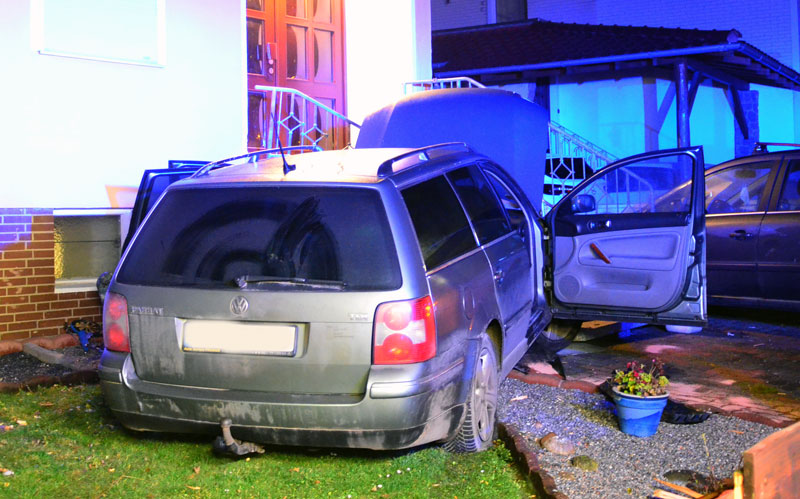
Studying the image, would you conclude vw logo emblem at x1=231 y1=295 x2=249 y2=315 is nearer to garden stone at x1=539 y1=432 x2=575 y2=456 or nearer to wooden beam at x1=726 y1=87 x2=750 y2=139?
garden stone at x1=539 y1=432 x2=575 y2=456

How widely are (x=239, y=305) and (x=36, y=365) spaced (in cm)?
345

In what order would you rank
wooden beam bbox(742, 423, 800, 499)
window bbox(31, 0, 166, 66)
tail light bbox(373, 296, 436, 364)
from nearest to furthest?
wooden beam bbox(742, 423, 800, 499) < tail light bbox(373, 296, 436, 364) < window bbox(31, 0, 166, 66)

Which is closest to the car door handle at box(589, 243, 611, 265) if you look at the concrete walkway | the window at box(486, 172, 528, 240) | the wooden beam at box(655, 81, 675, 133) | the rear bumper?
the window at box(486, 172, 528, 240)

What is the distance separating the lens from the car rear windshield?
12.1 feet

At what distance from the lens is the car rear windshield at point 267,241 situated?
3693 millimetres

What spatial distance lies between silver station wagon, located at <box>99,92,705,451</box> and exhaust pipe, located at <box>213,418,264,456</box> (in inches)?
0.7

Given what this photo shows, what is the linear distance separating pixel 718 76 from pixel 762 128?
9.42 ft

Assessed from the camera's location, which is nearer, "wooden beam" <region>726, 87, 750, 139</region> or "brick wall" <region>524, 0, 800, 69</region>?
"wooden beam" <region>726, 87, 750, 139</region>

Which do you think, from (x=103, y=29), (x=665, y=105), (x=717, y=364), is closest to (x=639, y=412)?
(x=717, y=364)

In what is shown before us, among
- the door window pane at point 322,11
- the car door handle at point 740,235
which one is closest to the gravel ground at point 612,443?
the car door handle at point 740,235

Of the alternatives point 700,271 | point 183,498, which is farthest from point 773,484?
point 700,271

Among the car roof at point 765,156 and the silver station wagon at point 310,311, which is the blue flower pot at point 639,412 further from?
the car roof at point 765,156

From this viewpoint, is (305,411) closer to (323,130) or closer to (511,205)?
(511,205)

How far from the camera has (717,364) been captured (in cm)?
632
